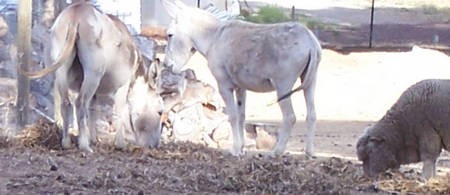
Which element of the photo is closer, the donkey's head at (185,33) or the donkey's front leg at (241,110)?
the donkey's front leg at (241,110)

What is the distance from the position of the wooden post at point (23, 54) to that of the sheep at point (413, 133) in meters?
3.85

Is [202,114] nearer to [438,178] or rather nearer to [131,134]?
[131,134]

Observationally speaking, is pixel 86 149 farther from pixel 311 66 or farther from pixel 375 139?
pixel 375 139

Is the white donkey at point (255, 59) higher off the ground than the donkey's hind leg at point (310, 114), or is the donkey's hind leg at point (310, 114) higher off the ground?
the white donkey at point (255, 59)

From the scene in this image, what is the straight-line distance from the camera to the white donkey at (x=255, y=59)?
1212 centimetres

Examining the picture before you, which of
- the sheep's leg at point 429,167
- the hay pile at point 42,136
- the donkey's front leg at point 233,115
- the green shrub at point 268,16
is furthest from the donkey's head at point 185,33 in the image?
the green shrub at point 268,16

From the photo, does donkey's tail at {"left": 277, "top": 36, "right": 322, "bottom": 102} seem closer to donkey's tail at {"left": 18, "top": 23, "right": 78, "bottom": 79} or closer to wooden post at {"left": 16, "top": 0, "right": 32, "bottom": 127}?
donkey's tail at {"left": 18, "top": 23, "right": 78, "bottom": 79}

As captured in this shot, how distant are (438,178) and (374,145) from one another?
0.68m

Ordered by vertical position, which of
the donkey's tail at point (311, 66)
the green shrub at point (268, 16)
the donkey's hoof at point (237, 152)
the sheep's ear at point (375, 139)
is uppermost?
the donkey's tail at point (311, 66)

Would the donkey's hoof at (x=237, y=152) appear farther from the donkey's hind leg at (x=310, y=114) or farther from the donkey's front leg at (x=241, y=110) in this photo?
the donkey's hind leg at (x=310, y=114)

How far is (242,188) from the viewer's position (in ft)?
28.1

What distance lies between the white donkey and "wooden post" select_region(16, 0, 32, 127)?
1.72 m

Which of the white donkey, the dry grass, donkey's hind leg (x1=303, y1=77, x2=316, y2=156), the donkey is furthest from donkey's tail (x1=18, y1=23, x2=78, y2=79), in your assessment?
donkey's hind leg (x1=303, y1=77, x2=316, y2=156)

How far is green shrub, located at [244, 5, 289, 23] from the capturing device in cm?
3080
